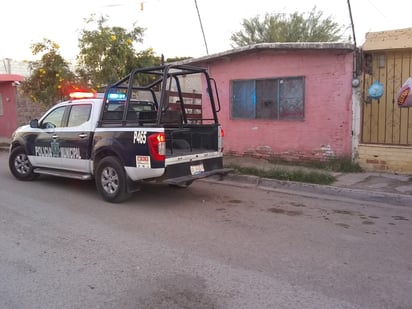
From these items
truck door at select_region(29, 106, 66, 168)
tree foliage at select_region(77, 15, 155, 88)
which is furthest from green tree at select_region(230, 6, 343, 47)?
truck door at select_region(29, 106, 66, 168)

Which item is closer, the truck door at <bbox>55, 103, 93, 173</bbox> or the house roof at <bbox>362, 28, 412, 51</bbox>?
the truck door at <bbox>55, 103, 93, 173</bbox>

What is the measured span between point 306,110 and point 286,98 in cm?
67

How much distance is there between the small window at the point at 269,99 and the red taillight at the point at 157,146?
5.14 metres

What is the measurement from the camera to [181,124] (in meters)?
7.96

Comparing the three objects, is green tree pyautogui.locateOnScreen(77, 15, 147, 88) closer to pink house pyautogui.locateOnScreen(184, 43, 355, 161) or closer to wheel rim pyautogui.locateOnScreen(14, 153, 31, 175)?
pink house pyautogui.locateOnScreen(184, 43, 355, 161)

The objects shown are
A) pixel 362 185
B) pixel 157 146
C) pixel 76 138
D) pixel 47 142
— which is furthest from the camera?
pixel 47 142

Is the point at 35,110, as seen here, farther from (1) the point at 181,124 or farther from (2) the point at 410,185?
(2) the point at 410,185

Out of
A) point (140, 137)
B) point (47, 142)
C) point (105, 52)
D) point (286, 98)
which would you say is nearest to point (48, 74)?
point (105, 52)

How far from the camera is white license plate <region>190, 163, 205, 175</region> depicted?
7039mm

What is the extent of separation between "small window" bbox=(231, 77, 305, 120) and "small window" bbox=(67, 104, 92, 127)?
5034 millimetres

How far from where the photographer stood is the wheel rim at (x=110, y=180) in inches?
276

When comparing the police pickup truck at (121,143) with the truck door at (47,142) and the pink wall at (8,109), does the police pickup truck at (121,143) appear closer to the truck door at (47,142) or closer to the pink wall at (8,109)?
the truck door at (47,142)

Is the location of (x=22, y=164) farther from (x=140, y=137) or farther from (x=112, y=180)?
(x=140, y=137)

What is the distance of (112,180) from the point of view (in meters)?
7.07
